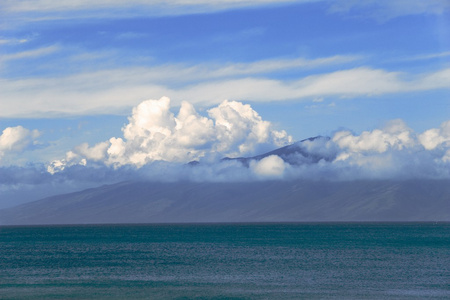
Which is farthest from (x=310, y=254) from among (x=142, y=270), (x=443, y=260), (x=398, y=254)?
(x=142, y=270)

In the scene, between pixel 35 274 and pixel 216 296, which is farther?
pixel 35 274

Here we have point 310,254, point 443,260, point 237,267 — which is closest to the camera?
point 237,267

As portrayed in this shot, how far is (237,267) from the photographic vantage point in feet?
340

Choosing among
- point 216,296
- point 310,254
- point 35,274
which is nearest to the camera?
point 216,296

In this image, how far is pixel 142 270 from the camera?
99.8 meters

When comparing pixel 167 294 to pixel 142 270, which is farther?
pixel 142 270

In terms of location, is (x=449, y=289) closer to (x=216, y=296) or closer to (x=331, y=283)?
(x=331, y=283)

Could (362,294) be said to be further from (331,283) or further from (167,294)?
(167,294)

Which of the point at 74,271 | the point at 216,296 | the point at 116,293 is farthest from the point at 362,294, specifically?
the point at 74,271

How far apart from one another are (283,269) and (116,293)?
3244cm

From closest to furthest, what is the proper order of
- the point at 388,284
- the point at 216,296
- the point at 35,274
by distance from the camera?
the point at 216,296, the point at 388,284, the point at 35,274

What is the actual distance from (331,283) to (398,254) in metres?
54.0

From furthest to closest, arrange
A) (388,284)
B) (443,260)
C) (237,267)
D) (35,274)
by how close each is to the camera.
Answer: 1. (443,260)
2. (237,267)
3. (35,274)
4. (388,284)

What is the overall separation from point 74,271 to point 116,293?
84.0 ft
